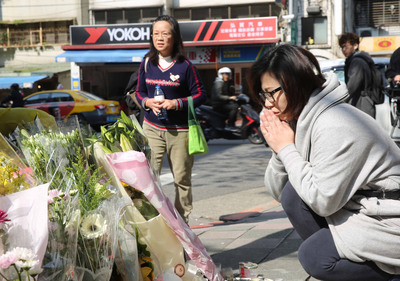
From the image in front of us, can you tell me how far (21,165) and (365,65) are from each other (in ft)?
18.0

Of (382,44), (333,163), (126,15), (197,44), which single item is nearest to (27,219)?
(333,163)

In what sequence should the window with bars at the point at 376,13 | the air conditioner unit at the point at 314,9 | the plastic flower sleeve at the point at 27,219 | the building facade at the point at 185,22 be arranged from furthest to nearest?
the window with bars at the point at 376,13, the air conditioner unit at the point at 314,9, the building facade at the point at 185,22, the plastic flower sleeve at the point at 27,219

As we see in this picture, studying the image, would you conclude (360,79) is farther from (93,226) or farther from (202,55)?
(202,55)

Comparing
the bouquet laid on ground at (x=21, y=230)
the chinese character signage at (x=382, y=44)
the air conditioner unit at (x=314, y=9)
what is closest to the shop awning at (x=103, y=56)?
the air conditioner unit at (x=314, y=9)

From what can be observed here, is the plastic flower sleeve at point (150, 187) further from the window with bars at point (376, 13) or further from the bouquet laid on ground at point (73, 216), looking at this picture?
the window with bars at point (376, 13)

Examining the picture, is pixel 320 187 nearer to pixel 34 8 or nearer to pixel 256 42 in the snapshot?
pixel 256 42

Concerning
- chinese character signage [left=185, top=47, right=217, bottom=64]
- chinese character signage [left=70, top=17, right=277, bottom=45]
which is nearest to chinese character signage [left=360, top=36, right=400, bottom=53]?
chinese character signage [left=70, top=17, right=277, bottom=45]

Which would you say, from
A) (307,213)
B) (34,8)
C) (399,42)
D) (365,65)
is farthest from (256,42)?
(307,213)

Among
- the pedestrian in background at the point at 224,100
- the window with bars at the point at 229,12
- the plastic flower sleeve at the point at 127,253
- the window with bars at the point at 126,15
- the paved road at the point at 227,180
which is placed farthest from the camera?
the window with bars at the point at 126,15

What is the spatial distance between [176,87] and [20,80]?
84.9 ft

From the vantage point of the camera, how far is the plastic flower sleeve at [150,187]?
111 inches

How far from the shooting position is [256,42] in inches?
968

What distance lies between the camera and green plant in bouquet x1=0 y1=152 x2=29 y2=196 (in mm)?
2227

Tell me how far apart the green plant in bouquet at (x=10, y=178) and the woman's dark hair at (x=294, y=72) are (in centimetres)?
116
